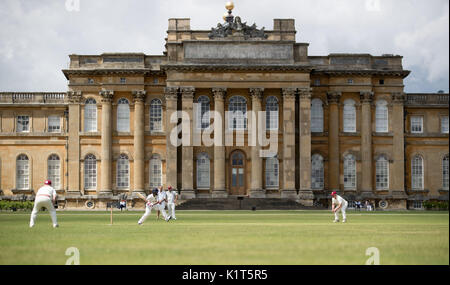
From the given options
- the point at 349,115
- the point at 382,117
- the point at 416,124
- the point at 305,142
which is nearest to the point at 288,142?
the point at 305,142

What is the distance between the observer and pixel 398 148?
69.5 metres

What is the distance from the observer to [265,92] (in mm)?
66750

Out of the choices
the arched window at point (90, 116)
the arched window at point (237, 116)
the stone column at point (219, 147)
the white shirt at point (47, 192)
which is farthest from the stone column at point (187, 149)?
the white shirt at point (47, 192)

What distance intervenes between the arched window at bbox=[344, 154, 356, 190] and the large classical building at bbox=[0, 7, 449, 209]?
0.09 meters

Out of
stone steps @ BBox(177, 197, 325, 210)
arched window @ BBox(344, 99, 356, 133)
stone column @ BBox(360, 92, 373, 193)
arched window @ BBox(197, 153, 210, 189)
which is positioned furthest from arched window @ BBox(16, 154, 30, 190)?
stone column @ BBox(360, 92, 373, 193)

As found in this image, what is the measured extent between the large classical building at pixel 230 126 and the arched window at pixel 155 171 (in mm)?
93

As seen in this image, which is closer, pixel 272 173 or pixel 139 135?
pixel 272 173

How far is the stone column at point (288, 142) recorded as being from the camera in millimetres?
65500

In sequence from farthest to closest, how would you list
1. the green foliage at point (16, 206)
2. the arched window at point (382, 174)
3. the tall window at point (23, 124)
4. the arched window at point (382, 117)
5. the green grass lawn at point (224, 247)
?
the tall window at point (23, 124)
the arched window at point (382, 117)
the arched window at point (382, 174)
the green foliage at point (16, 206)
the green grass lawn at point (224, 247)

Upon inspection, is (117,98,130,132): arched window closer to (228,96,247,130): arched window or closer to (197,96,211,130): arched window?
(197,96,211,130): arched window

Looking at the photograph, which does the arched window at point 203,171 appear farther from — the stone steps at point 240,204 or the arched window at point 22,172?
the arched window at point 22,172

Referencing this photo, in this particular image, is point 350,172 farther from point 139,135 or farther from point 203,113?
point 139,135

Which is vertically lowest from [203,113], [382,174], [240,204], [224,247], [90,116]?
[240,204]

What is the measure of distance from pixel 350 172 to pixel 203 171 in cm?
1383
